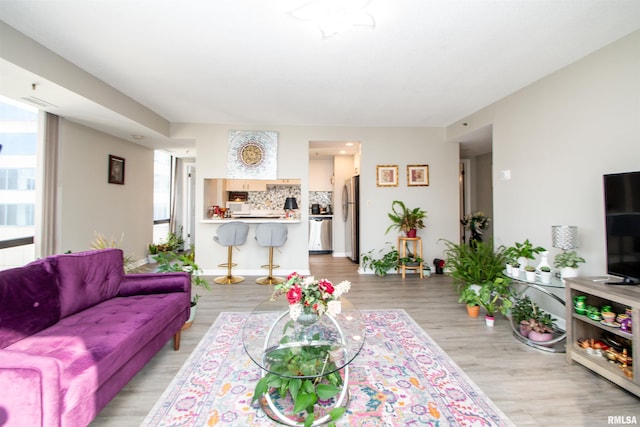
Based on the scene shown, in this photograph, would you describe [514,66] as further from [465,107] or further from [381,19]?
[381,19]

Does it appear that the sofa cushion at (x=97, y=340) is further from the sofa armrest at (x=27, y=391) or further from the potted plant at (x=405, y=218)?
the potted plant at (x=405, y=218)

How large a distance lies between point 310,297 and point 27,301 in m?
1.72

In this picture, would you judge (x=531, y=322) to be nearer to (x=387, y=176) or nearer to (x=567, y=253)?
(x=567, y=253)

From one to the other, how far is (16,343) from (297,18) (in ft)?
8.95

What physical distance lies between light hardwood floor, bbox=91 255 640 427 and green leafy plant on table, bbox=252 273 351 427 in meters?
0.85

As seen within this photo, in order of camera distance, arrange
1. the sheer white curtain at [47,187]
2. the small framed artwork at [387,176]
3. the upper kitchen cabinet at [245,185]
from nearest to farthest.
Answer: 1. the sheer white curtain at [47,187]
2. the small framed artwork at [387,176]
3. the upper kitchen cabinet at [245,185]

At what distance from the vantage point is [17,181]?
3.20 meters

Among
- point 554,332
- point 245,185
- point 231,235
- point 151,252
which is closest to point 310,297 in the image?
point 554,332

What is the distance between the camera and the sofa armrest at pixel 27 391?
3.38 feet

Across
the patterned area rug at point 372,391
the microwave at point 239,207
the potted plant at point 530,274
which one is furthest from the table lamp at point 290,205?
the potted plant at point 530,274

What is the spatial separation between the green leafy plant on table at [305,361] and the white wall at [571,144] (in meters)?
2.55

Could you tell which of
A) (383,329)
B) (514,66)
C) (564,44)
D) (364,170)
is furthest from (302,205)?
(564,44)

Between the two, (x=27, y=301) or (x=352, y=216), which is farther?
(x=352, y=216)

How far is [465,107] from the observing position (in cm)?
390
